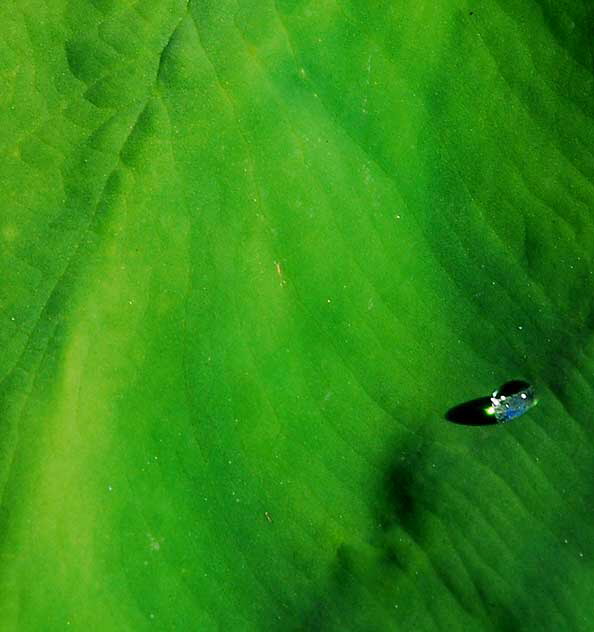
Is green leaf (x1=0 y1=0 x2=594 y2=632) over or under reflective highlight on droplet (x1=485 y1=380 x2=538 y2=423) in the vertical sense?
over

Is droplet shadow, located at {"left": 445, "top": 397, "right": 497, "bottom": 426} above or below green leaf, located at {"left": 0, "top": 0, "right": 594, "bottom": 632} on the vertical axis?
below

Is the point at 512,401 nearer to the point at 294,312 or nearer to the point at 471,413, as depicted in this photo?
the point at 471,413

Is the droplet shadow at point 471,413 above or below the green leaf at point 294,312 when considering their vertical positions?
below

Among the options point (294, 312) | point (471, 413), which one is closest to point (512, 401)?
point (471, 413)

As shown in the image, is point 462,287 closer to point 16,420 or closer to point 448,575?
point 448,575

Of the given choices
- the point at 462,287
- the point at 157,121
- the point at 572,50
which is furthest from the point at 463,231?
the point at 157,121

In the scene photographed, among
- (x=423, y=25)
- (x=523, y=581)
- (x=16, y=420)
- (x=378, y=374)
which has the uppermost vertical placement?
(x=423, y=25)

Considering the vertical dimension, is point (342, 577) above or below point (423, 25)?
below
